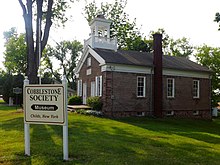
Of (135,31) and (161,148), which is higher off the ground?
(135,31)

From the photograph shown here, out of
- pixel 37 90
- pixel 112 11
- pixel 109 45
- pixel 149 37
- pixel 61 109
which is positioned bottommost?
pixel 61 109

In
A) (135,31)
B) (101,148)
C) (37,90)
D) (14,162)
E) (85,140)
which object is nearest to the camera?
(14,162)

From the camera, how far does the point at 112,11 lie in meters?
43.9

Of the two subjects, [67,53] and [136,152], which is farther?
[67,53]

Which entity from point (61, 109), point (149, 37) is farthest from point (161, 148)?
point (149, 37)

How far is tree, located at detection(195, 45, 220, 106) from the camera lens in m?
32.9

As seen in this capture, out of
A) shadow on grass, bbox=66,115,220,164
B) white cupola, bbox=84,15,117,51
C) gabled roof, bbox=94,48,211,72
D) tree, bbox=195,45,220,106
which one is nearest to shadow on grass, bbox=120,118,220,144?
shadow on grass, bbox=66,115,220,164

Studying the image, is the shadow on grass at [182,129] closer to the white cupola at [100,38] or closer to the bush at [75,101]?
the white cupola at [100,38]

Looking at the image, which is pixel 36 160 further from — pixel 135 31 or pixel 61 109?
pixel 135 31

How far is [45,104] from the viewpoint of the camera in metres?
6.91

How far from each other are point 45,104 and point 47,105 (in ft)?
0.22

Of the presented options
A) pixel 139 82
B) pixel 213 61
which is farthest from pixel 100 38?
pixel 213 61

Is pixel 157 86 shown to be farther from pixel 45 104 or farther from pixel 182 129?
pixel 45 104

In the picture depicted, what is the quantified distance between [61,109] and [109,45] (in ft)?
57.9
